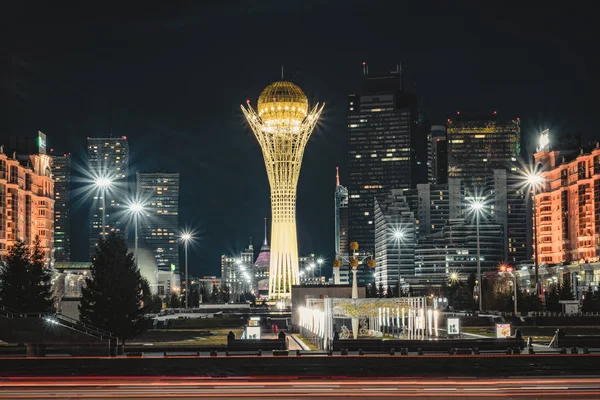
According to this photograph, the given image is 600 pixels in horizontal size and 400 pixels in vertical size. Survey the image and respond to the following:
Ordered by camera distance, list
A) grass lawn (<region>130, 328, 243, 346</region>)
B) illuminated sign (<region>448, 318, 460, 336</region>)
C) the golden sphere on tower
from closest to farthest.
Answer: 1. illuminated sign (<region>448, 318, 460, 336</region>)
2. grass lawn (<region>130, 328, 243, 346</region>)
3. the golden sphere on tower

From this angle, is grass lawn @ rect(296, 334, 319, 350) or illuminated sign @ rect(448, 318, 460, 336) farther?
grass lawn @ rect(296, 334, 319, 350)

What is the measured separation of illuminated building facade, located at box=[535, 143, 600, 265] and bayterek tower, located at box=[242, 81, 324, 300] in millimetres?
57555

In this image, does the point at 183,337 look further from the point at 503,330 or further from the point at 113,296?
the point at 503,330

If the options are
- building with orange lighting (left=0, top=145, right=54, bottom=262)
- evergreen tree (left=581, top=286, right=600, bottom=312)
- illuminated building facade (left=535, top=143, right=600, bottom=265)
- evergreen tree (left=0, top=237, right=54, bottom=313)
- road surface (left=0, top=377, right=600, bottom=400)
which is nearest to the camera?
road surface (left=0, top=377, right=600, bottom=400)

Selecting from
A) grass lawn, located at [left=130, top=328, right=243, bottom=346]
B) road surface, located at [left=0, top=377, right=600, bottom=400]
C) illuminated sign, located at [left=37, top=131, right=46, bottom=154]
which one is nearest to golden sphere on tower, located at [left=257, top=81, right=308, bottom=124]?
grass lawn, located at [left=130, top=328, right=243, bottom=346]

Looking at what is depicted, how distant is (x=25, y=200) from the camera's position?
156625 mm

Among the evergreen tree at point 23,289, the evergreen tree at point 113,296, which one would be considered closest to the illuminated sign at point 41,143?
the evergreen tree at point 23,289

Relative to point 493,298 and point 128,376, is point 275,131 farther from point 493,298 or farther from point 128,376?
point 128,376

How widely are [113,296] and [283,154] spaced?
64.7 m

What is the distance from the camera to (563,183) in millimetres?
188875

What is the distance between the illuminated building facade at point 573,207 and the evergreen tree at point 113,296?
366ft

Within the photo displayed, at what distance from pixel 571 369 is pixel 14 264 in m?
48.0

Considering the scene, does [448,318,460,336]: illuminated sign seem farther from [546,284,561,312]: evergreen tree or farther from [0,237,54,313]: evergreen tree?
[546,284,561,312]: evergreen tree

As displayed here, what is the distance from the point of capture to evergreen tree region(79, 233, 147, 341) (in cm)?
6362
